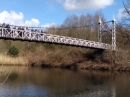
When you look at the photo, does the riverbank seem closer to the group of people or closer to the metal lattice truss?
the metal lattice truss

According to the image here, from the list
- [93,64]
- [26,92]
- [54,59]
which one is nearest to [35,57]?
[54,59]

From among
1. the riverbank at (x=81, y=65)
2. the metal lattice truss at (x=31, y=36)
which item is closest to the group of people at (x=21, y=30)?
the metal lattice truss at (x=31, y=36)

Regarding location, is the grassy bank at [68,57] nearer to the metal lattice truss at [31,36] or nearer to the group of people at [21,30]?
the metal lattice truss at [31,36]

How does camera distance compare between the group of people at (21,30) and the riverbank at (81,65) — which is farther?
the riverbank at (81,65)

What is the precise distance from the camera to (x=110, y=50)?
4588 cm

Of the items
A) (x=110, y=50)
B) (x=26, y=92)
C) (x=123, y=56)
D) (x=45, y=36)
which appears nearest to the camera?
(x=26, y=92)

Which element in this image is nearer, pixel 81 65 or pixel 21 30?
pixel 21 30

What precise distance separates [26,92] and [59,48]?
111ft

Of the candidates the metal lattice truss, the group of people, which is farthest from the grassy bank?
the group of people

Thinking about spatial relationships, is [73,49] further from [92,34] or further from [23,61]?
[23,61]

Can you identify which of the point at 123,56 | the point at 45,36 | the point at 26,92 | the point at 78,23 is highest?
the point at 78,23

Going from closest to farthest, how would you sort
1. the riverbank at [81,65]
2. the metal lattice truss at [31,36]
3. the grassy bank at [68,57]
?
the metal lattice truss at [31,36] → the riverbank at [81,65] → the grassy bank at [68,57]

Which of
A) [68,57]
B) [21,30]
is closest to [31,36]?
[21,30]

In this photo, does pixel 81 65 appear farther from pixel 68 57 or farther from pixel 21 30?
pixel 21 30
